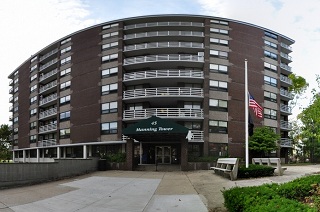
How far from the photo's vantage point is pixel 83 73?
42625 millimetres

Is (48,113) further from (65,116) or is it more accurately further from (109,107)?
(109,107)

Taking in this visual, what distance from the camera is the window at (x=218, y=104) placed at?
36.9 m

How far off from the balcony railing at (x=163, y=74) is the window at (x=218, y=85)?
1.94 meters

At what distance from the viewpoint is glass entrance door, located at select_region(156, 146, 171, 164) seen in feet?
120

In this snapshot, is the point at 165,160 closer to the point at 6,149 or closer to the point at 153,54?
the point at 153,54

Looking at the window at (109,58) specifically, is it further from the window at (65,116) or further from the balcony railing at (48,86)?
the balcony railing at (48,86)

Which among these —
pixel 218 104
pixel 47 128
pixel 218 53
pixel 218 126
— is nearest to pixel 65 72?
pixel 47 128

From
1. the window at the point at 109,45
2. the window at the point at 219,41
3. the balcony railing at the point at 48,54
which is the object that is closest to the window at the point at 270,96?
the window at the point at 219,41

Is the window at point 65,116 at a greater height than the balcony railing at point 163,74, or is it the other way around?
the balcony railing at point 163,74

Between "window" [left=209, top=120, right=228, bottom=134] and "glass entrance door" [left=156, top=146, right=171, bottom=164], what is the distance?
610 cm

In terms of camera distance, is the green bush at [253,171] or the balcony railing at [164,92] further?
the balcony railing at [164,92]

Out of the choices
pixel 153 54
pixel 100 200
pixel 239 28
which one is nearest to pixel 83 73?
pixel 153 54

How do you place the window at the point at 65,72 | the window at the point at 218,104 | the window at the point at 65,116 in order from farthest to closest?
the window at the point at 65,72 < the window at the point at 65,116 < the window at the point at 218,104

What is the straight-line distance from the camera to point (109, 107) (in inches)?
1521
